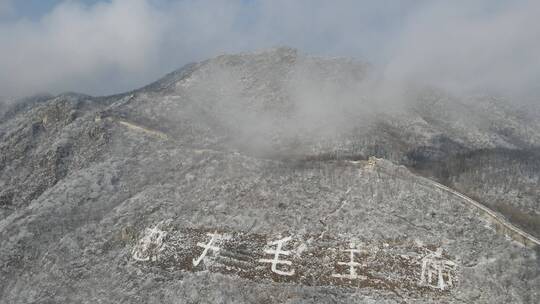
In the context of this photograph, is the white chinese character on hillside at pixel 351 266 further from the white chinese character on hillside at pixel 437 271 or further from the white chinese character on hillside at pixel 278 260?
the white chinese character on hillside at pixel 437 271

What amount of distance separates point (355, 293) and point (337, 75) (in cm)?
4442

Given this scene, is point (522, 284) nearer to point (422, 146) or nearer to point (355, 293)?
point (355, 293)

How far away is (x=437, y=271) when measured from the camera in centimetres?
3456

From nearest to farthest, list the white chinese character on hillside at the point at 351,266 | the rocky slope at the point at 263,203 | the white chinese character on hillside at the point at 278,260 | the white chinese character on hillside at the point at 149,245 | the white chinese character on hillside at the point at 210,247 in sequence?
the white chinese character on hillside at the point at 351,266, the rocky slope at the point at 263,203, the white chinese character on hillside at the point at 278,260, the white chinese character on hillside at the point at 210,247, the white chinese character on hillside at the point at 149,245

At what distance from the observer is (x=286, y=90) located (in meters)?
68.9

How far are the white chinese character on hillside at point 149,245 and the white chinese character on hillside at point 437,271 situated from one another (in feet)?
60.2

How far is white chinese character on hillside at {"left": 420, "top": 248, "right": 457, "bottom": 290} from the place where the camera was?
33.8m

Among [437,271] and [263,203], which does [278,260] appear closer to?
[263,203]

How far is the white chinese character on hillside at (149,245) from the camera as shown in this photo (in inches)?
1515

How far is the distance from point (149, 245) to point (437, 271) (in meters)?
20.2

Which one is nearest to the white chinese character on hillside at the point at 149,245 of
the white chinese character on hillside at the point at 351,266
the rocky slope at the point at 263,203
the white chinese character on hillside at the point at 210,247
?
the rocky slope at the point at 263,203

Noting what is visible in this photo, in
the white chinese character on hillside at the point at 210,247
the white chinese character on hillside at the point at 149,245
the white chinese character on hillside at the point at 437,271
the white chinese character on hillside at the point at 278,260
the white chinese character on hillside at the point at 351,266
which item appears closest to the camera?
the white chinese character on hillside at the point at 437,271

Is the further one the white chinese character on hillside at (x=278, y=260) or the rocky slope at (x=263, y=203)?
the white chinese character on hillside at (x=278, y=260)

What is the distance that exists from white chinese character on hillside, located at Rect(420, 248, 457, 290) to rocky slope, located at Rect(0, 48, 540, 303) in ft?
0.33
